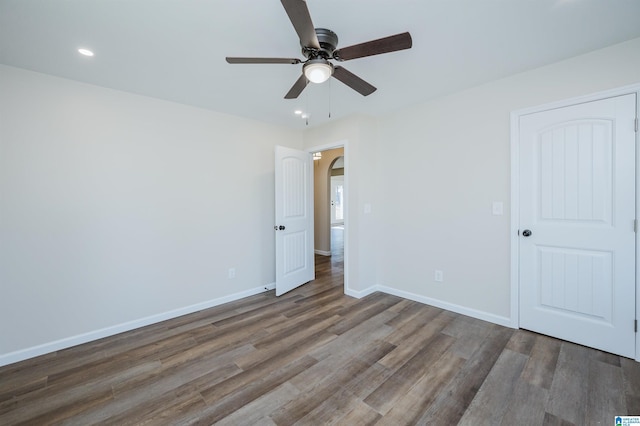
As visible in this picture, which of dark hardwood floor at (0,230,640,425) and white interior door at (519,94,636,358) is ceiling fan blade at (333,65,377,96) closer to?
white interior door at (519,94,636,358)

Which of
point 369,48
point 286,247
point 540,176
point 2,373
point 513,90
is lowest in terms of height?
point 2,373

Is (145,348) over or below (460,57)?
below

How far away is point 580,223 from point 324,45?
2.63 meters

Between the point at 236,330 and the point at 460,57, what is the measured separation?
3283 millimetres

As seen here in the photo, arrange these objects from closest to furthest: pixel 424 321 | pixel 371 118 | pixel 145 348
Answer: pixel 145 348, pixel 424 321, pixel 371 118

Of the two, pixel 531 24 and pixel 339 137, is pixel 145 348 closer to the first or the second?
pixel 339 137

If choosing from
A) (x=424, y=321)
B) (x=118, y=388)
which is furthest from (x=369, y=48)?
(x=118, y=388)

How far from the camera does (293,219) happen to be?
3922 mm

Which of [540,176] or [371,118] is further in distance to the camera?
[371,118]

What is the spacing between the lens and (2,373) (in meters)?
2.10

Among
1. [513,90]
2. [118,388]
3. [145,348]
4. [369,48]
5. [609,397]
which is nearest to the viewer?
[369,48]

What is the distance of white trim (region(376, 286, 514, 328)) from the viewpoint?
2.74 m

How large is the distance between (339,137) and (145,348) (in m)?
3.27

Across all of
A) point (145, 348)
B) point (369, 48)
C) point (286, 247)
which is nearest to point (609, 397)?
point (369, 48)
